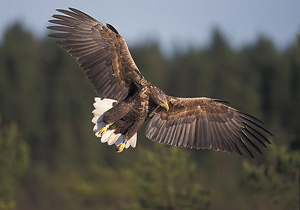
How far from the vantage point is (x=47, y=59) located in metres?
51.4

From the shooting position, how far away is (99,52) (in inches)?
336

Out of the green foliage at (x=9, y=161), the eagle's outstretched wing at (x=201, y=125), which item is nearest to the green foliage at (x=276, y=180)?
the eagle's outstretched wing at (x=201, y=125)

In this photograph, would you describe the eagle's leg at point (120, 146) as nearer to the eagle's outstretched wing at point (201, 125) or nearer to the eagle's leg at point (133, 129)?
the eagle's leg at point (133, 129)

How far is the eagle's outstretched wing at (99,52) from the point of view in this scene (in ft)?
27.7

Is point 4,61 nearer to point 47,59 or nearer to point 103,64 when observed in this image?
point 47,59

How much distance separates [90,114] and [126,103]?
3709cm

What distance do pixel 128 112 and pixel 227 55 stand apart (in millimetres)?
40912

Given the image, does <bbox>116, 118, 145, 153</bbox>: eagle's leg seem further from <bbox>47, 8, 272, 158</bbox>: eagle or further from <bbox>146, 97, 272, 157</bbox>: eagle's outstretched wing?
<bbox>146, 97, 272, 157</bbox>: eagle's outstretched wing

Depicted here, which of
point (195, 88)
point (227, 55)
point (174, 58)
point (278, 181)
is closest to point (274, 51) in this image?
point (227, 55)

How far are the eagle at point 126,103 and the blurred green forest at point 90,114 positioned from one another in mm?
13395

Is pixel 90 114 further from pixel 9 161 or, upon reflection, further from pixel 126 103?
pixel 126 103

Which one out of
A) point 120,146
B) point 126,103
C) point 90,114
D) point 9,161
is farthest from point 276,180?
point 90,114

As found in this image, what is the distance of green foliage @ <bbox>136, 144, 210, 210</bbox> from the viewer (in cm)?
1653

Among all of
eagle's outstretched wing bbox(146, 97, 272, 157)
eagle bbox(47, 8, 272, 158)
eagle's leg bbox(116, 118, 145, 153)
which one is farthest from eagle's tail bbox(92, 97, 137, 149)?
eagle's outstretched wing bbox(146, 97, 272, 157)
